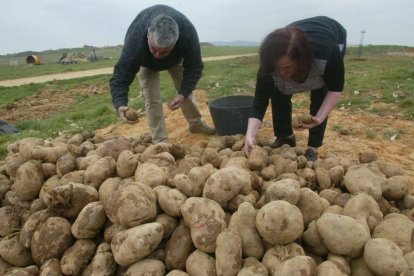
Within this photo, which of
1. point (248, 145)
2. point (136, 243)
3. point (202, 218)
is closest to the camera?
point (136, 243)

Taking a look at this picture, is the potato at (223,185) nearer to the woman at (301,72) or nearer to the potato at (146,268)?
the potato at (146,268)

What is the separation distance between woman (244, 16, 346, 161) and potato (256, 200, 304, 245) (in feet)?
3.60

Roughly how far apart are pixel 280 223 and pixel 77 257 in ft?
4.01

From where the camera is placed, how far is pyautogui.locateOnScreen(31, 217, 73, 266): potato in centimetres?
231

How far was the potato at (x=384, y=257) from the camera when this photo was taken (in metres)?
1.83

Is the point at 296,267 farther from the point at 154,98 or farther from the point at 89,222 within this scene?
the point at 154,98

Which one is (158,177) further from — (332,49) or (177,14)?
(177,14)

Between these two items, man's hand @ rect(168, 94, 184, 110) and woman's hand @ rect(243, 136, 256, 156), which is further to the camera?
man's hand @ rect(168, 94, 184, 110)

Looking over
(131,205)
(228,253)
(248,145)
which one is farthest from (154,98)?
(228,253)

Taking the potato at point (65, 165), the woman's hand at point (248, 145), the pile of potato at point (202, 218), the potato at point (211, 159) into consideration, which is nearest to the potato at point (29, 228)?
the pile of potato at point (202, 218)

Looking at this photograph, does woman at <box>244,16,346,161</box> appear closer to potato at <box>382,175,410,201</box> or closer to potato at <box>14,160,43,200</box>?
potato at <box>382,175,410,201</box>

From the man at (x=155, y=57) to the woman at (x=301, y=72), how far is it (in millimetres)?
947

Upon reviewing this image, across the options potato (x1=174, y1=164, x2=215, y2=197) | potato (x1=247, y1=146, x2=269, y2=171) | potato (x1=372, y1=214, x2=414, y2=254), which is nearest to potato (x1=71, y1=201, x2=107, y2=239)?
potato (x1=174, y1=164, x2=215, y2=197)

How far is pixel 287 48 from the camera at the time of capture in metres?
2.58
